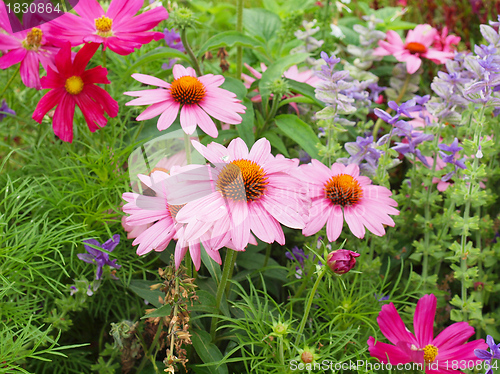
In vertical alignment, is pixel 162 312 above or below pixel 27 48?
below

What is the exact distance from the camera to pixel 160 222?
54cm

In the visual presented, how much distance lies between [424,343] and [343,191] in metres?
0.29

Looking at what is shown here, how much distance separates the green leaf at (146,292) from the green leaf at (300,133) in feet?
1.27

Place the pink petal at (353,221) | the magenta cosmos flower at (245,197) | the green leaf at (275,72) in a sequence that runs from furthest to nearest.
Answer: the green leaf at (275,72)
the pink petal at (353,221)
the magenta cosmos flower at (245,197)

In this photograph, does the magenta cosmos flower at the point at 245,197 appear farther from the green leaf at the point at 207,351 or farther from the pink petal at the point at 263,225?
the green leaf at the point at 207,351

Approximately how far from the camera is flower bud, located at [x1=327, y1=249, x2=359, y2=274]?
49 cm

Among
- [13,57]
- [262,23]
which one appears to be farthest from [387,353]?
[262,23]

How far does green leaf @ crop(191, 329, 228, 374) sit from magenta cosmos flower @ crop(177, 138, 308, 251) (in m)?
0.21

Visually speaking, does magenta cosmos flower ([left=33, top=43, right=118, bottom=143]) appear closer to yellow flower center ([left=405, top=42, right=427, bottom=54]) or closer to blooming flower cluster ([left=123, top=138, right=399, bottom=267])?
blooming flower cluster ([left=123, top=138, right=399, bottom=267])

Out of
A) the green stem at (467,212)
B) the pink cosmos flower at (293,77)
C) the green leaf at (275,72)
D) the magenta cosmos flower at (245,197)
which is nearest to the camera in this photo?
the magenta cosmos flower at (245,197)

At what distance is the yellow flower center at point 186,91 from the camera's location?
2.04 feet

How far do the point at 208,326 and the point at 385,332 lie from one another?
0.29 metres

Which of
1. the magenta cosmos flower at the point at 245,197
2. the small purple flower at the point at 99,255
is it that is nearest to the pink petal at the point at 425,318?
the magenta cosmos flower at the point at 245,197

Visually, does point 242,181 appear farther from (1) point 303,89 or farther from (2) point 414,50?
(2) point 414,50
